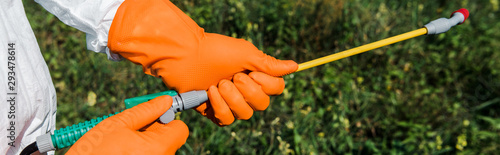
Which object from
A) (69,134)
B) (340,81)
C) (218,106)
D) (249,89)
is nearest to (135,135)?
(69,134)

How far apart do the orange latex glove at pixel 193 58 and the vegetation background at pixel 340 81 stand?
2.31ft

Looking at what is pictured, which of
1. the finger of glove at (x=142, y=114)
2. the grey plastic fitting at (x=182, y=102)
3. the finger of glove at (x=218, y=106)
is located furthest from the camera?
the finger of glove at (x=218, y=106)

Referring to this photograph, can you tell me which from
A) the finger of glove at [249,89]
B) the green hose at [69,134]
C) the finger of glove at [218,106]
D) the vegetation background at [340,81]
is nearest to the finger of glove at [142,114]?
the green hose at [69,134]

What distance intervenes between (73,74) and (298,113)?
1760 millimetres

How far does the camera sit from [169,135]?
1.23 meters

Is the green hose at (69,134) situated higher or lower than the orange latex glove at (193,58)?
lower

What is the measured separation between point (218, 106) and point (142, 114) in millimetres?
345

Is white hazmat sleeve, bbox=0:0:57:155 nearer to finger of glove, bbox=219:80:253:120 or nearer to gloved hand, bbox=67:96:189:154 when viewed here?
gloved hand, bbox=67:96:189:154

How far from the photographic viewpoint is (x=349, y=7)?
2801 millimetres

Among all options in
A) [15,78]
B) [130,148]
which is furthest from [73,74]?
[130,148]

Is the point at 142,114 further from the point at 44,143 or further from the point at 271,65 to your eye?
the point at 271,65

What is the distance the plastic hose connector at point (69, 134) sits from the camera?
3.60ft

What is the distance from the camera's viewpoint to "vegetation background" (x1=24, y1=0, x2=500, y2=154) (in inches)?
85.7

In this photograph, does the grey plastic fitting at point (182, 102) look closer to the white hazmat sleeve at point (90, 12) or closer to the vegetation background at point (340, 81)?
the white hazmat sleeve at point (90, 12)
